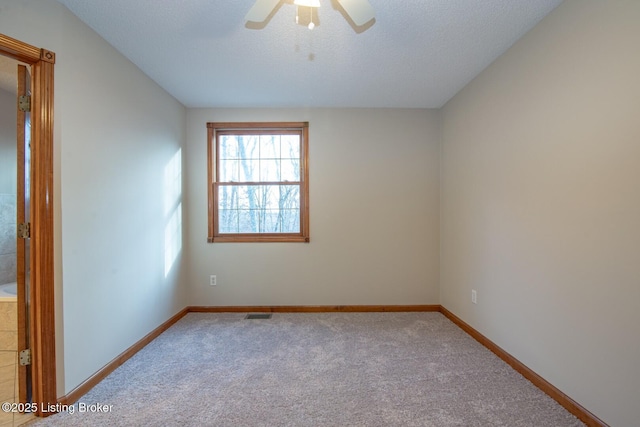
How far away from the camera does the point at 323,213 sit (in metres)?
3.52

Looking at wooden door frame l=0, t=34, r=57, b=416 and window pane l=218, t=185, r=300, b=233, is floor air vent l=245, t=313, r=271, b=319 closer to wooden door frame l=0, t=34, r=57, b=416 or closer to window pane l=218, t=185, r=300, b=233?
window pane l=218, t=185, r=300, b=233

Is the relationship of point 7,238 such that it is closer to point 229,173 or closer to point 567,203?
point 229,173

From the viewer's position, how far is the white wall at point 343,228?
352 centimetres

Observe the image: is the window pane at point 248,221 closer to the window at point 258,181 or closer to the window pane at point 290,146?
the window at point 258,181

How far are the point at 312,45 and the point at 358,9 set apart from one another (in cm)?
72

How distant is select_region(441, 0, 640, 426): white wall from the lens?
1.43m

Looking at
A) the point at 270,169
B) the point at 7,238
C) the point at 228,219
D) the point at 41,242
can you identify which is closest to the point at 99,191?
the point at 41,242

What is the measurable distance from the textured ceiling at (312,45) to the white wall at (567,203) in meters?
0.33

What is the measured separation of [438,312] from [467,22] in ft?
9.61

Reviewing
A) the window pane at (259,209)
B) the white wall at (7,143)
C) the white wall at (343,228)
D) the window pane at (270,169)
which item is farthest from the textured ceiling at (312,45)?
the white wall at (7,143)

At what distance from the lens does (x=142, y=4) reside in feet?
5.85

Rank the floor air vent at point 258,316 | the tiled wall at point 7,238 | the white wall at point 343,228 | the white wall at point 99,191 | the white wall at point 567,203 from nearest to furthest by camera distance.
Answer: the white wall at point 567,203
the white wall at point 99,191
the tiled wall at point 7,238
the floor air vent at point 258,316
the white wall at point 343,228

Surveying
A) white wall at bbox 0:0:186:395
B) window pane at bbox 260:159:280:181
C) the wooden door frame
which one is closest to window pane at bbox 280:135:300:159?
window pane at bbox 260:159:280:181

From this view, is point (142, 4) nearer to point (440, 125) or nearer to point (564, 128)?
point (564, 128)
